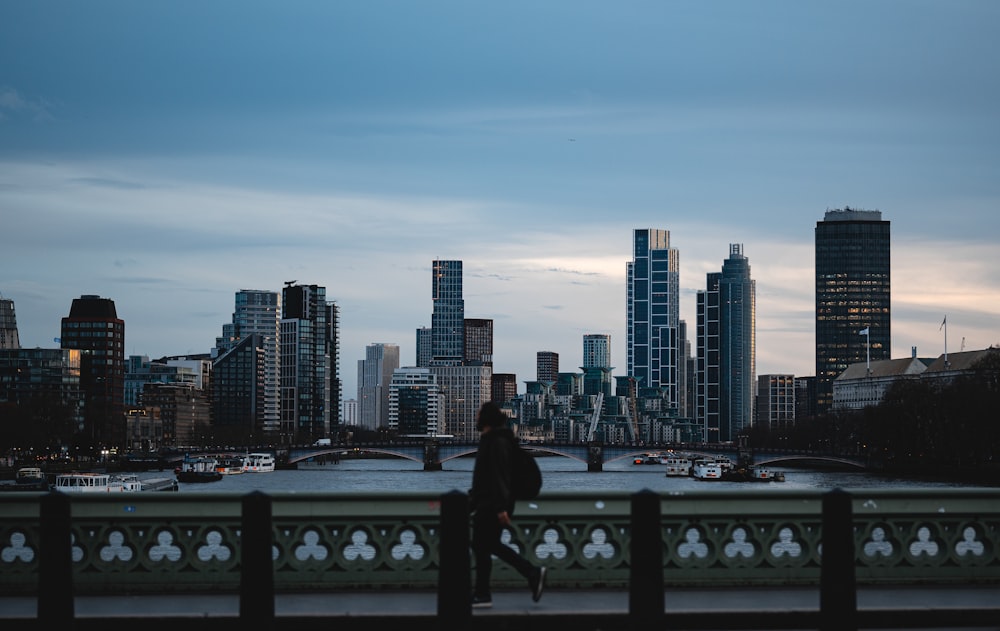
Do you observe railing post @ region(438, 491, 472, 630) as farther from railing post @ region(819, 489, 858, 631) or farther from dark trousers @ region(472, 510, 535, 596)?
railing post @ region(819, 489, 858, 631)

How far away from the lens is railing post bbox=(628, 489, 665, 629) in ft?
48.4

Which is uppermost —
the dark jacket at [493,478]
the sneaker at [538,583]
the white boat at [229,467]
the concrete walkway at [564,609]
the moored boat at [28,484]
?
the dark jacket at [493,478]

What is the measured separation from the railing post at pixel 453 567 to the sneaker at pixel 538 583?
2025 millimetres

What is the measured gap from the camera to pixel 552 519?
18562mm

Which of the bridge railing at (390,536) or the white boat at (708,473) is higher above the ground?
the bridge railing at (390,536)

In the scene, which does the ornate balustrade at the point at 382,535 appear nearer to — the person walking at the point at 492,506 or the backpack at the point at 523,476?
the person walking at the point at 492,506

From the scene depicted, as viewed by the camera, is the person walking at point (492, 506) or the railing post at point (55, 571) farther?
the person walking at point (492, 506)

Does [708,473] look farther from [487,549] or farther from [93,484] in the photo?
[487,549]

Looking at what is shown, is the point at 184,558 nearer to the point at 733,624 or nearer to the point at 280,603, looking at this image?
the point at 280,603

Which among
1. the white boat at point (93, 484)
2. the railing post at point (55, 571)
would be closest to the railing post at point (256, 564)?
the railing post at point (55, 571)

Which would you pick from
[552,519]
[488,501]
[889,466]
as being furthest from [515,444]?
[889,466]

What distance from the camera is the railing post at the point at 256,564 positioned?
14.7 metres

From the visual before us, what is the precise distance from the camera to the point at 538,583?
16.7 metres

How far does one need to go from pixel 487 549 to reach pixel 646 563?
251cm
